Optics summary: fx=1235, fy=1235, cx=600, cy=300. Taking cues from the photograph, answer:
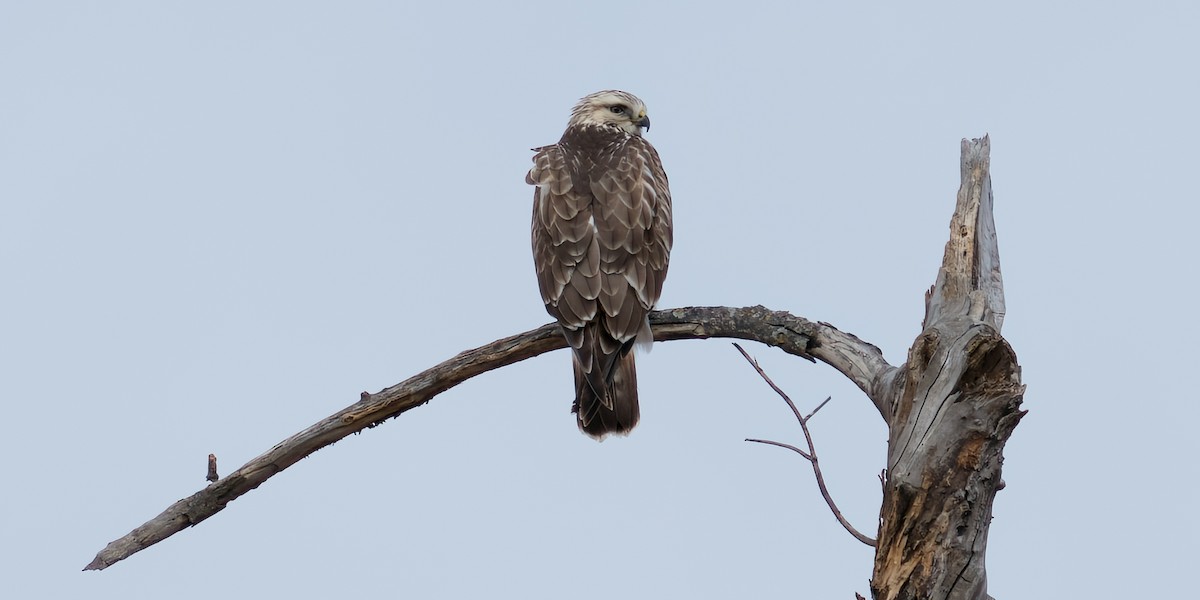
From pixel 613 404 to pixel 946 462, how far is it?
8.00 ft

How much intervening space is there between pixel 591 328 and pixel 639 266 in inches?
18.0

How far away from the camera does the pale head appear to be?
26.9 feet

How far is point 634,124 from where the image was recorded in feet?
27.1

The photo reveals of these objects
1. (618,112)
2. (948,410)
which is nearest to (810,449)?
(948,410)

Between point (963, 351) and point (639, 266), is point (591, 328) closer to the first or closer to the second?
point (639, 266)

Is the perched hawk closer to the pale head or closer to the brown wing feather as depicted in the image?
the brown wing feather

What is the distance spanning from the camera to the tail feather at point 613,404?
6.47m

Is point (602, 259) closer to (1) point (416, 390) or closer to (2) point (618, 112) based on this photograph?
(1) point (416, 390)

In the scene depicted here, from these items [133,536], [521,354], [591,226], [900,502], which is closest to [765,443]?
[900,502]

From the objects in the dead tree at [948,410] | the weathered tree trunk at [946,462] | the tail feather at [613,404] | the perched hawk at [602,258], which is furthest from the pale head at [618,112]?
the weathered tree trunk at [946,462]

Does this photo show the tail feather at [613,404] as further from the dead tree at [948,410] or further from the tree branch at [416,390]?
the dead tree at [948,410]

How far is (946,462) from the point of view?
4344mm

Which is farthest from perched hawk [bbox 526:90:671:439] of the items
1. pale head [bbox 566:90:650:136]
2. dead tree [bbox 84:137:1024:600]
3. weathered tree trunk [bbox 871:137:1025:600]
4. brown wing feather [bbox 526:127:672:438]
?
weathered tree trunk [bbox 871:137:1025:600]

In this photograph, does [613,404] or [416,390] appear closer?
A: [416,390]
